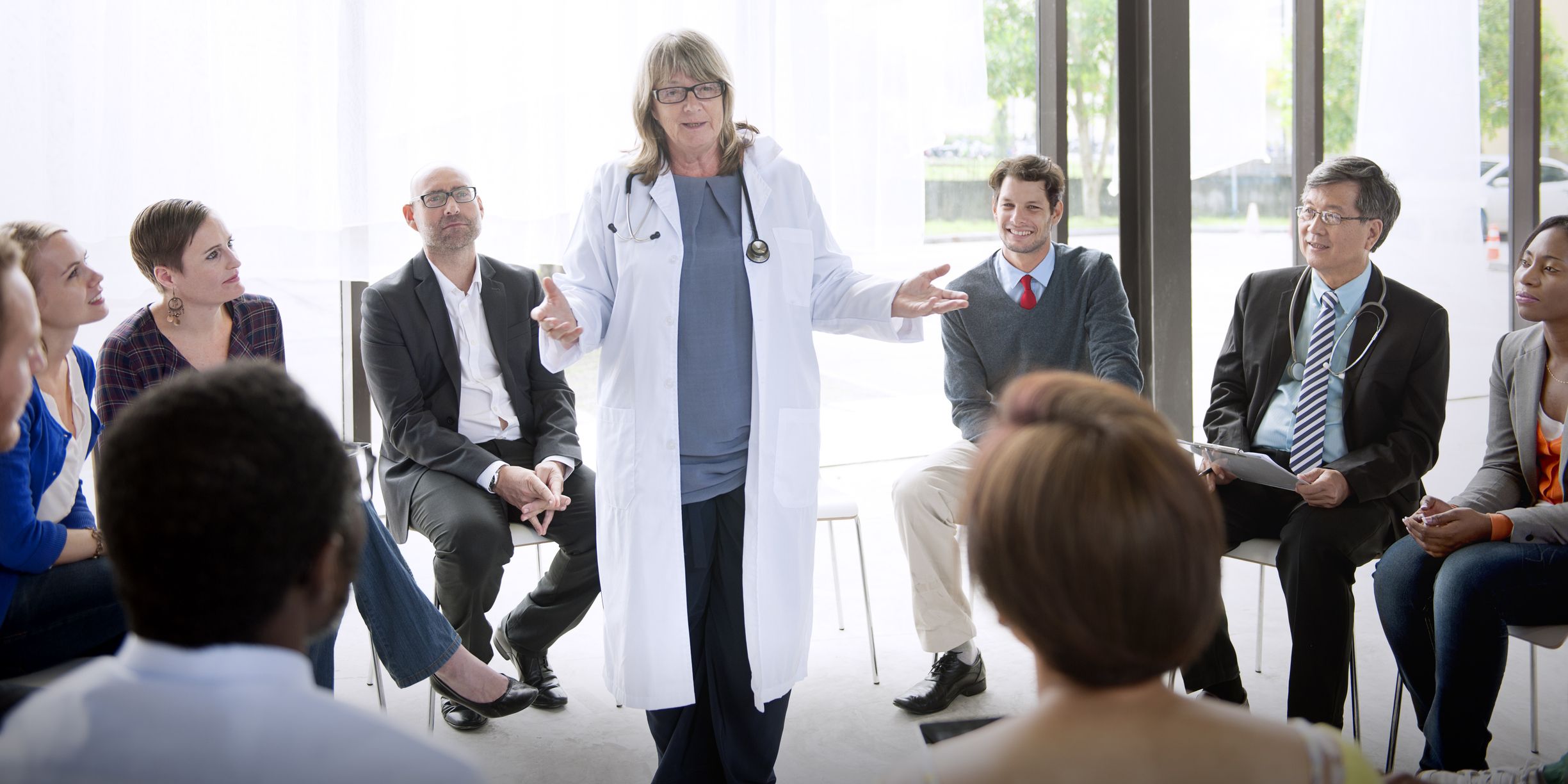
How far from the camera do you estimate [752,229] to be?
7.57 ft

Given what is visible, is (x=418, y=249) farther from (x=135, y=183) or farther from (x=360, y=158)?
(x=135, y=183)

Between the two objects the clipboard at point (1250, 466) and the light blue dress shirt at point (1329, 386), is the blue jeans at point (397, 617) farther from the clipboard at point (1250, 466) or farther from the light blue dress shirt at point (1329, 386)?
the light blue dress shirt at point (1329, 386)

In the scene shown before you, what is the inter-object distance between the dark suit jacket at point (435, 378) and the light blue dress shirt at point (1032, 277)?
1224 millimetres

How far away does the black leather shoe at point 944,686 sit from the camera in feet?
9.30

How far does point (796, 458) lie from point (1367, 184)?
158 cm

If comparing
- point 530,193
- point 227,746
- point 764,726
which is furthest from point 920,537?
point 227,746

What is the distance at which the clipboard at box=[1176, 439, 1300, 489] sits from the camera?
8.34 feet

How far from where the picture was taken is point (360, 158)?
3490mm

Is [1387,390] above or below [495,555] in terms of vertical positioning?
above

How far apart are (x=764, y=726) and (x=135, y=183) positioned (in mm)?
2389

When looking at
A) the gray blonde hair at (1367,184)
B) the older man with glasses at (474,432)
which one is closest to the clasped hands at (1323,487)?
the gray blonde hair at (1367,184)

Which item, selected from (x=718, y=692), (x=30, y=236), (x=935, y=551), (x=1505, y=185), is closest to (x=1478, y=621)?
(x=935, y=551)

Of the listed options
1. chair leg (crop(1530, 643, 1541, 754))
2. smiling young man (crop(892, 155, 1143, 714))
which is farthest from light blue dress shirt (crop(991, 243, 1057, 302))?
chair leg (crop(1530, 643, 1541, 754))

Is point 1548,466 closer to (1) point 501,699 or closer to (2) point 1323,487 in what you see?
(2) point 1323,487
